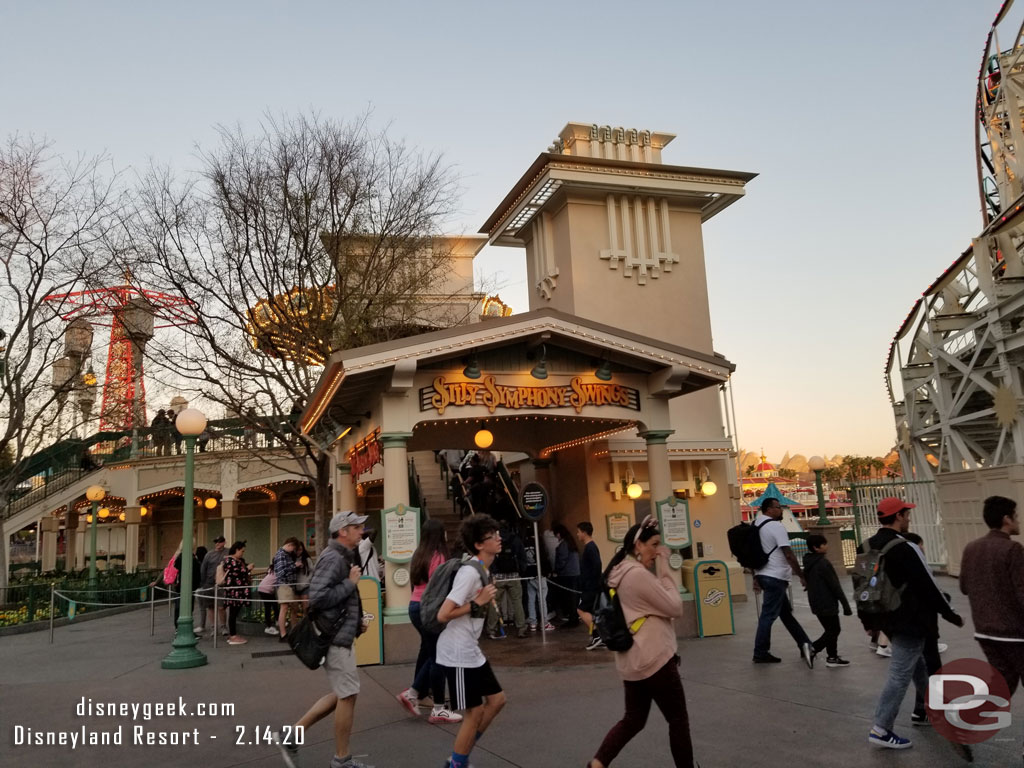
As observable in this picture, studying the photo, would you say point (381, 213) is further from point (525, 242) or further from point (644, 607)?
point (644, 607)

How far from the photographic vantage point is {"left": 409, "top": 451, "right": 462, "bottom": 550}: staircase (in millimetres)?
17766

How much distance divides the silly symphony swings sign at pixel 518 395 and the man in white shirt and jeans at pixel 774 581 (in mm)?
3572

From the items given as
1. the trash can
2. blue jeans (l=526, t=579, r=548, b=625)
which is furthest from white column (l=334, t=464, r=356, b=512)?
the trash can

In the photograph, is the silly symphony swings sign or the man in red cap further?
the silly symphony swings sign

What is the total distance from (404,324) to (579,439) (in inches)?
266

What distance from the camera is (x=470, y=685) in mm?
4918

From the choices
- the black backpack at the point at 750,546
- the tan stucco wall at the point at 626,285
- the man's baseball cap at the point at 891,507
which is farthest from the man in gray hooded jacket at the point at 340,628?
the tan stucco wall at the point at 626,285

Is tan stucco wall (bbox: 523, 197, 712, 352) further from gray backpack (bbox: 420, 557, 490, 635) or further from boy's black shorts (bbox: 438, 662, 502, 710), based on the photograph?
boy's black shorts (bbox: 438, 662, 502, 710)

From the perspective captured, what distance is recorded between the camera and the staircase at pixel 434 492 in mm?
17766

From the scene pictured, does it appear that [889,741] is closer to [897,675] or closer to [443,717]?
[897,675]

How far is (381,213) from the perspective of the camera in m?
19.3

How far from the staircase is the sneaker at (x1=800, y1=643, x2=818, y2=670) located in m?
9.56

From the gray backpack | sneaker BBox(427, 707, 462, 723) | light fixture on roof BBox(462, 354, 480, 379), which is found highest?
light fixture on roof BBox(462, 354, 480, 379)

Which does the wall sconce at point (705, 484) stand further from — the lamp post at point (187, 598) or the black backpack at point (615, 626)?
the black backpack at point (615, 626)
